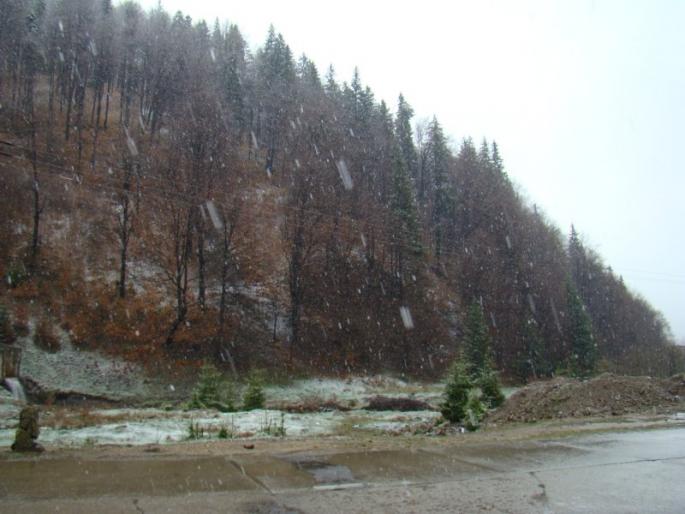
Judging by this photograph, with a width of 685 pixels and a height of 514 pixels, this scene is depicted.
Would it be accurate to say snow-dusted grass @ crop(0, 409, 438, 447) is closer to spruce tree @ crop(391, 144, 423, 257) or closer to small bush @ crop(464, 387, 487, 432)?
small bush @ crop(464, 387, 487, 432)

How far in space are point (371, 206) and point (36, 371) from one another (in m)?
28.1

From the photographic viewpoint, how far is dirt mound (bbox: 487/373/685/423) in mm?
13586

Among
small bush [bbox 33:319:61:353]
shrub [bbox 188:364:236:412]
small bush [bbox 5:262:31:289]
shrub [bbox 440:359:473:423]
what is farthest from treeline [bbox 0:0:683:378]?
shrub [bbox 440:359:473:423]

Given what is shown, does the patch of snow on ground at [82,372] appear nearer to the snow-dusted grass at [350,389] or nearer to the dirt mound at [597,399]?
the snow-dusted grass at [350,389]

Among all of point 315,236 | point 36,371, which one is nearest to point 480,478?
point 36,371

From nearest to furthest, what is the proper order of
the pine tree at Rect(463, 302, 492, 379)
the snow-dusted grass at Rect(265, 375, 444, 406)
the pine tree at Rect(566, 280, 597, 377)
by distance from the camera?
the snow-dusted grass at Rect(265, 375, 444, 406) → the pine tree at Rect(463, 302, 492, 379) → the pine tree at Rect(566, 280, 597, 377)

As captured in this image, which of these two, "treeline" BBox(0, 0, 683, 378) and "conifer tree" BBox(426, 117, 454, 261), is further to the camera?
"conifer tree" BBox(426, 117, 454, 261)

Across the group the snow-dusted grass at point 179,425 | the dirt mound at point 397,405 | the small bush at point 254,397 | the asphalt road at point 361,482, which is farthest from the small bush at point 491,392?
the asphalt road at point 361,482

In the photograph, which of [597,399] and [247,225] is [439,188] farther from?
[597,399]

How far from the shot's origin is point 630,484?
5.87 meters

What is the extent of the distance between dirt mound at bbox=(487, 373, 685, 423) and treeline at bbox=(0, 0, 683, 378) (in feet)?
62.3

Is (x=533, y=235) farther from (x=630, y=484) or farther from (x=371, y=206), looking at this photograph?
(x=630, y=484)

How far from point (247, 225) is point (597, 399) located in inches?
1074

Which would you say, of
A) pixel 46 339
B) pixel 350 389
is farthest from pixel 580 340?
pixel 46 339
